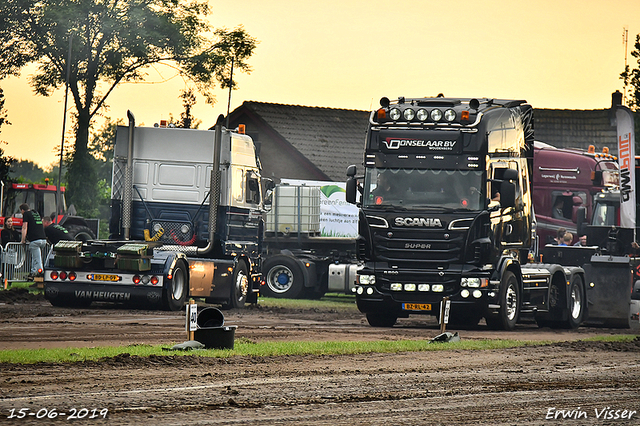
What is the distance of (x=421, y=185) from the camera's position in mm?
18938

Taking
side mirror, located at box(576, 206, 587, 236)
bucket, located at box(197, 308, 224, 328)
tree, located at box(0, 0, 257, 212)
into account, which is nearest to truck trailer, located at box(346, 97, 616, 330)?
bucket, located at box(197, 308, 224, 328)

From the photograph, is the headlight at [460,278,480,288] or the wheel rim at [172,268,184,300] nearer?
the headlight at [460,278,480,288]

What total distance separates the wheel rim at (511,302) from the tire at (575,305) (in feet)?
7.43

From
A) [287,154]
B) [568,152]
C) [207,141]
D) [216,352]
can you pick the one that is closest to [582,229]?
[568,152]

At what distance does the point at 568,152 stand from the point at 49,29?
2358cm

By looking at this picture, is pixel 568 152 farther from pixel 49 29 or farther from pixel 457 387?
pixel 49 29

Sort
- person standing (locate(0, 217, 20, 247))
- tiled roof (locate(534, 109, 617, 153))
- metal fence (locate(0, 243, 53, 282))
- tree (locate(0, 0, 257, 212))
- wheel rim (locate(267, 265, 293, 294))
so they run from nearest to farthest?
1. metal fence (locate(0, 243, 53, 282))
2. wheel rim (locate(267, 265, 293, 294))
3. person standing (locate(0, 217, 20, 247))
4. tree (locate(0, 0, 257, 212))
5. tiled roof (locate(534, 109, 617, 153))

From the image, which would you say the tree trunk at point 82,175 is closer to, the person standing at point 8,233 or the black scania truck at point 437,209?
the person standing at point 8,233

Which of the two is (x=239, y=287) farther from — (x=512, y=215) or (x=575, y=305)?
(x=575, y=305)

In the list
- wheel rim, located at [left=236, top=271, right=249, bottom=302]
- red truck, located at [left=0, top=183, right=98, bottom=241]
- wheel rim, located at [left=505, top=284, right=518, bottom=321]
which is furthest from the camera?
red truck, located at [left=0, top=183, right=98, bottom=241]

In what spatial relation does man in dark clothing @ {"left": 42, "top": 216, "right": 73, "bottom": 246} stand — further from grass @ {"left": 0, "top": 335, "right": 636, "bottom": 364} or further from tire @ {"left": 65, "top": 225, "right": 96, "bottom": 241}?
grass @ {"left": 0, "top": 335, "right": 636, "bottom": 364}

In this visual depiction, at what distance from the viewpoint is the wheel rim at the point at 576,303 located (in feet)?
72.8

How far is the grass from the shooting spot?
41.2 ft

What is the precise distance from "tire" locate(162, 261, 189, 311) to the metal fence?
691 centimetres
